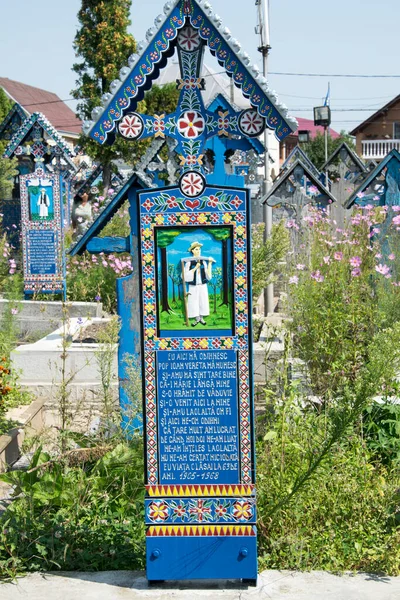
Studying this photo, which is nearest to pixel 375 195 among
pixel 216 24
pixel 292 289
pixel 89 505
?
pixel 292 289

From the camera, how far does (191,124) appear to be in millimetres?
5098

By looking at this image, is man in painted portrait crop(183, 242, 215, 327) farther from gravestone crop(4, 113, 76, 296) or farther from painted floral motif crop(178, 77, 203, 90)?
gravestone crop(4, 113, 76, 296)

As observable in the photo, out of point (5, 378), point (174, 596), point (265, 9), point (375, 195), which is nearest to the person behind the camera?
point (174, 596)

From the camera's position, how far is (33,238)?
14188mm

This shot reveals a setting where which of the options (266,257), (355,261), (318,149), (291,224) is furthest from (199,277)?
(318,149)

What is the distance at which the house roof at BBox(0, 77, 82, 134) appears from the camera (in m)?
49.8

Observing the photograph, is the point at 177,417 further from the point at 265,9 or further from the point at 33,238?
the point at 265,9

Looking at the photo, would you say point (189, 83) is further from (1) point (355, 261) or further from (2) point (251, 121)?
(1) point (355, 261)

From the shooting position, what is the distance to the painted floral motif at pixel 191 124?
5.08m

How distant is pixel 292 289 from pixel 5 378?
2704mm

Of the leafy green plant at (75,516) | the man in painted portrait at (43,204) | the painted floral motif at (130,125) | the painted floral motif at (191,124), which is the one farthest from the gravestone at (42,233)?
the painted floral motif at (191,124)

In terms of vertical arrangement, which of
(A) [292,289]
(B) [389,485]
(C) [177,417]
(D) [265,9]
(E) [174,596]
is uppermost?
(D) [265,9]

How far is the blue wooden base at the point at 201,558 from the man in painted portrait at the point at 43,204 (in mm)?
10175

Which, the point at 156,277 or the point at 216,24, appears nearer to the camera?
the point at 156,277
